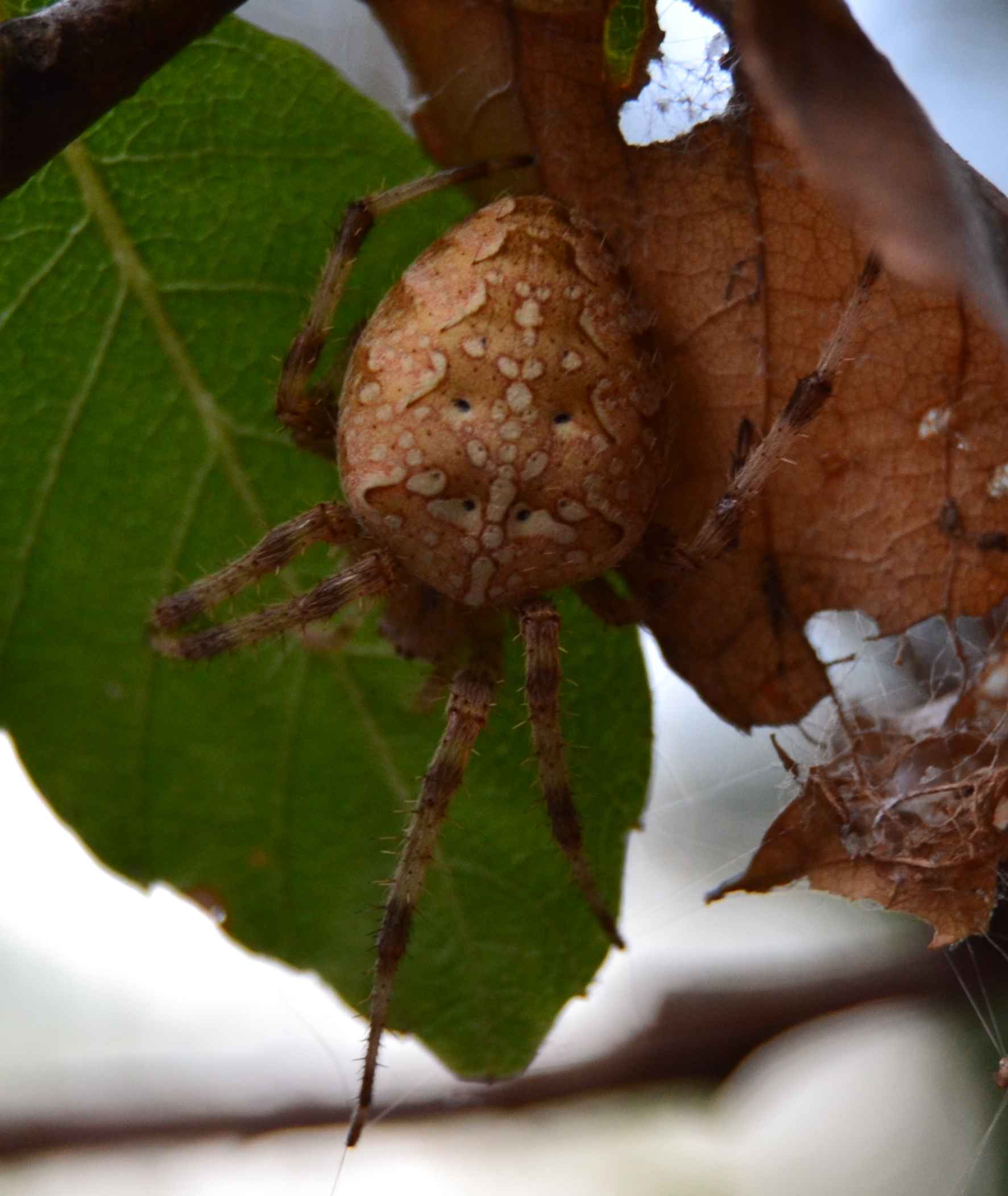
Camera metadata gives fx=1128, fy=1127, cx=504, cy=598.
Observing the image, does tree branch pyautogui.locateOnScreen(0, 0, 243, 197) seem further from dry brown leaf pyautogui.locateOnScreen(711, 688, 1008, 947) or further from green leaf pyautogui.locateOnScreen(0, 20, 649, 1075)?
dry brown leaf pyautogui.locateOnScreen(711, 688, 1008, 947)

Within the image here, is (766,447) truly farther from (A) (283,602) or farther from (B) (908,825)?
(A) (283,602)

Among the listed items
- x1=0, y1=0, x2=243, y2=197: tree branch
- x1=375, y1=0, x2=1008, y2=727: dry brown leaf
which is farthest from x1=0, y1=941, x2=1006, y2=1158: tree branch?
x1=0, y1=0, x2=243, y2=197: tree branch

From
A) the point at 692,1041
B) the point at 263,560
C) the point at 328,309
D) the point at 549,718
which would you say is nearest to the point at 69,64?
the point at 328,309

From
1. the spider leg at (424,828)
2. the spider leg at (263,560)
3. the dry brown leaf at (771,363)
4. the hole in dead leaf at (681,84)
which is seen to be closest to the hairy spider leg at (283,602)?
the spider leg at (263,560)

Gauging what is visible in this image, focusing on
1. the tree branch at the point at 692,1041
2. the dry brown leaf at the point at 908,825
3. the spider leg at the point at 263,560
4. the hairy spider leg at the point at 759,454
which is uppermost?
the spider leg at the point at 263,560

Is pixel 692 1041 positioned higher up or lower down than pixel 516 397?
lower down

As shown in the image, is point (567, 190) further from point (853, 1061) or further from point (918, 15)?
point (853, 1061)

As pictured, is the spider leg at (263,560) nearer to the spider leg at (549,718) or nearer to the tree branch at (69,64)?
the spider leg at (549,718)
